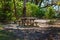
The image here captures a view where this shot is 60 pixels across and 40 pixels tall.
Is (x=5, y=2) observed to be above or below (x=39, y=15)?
above

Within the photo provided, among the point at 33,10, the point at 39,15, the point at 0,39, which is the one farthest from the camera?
the point at 39,15

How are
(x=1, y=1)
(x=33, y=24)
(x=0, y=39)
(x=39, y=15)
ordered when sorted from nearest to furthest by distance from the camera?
(x=0, y=39), (x=33, y=24), (x=1, y=1), (x=39, y=15)

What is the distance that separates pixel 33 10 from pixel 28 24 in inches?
355

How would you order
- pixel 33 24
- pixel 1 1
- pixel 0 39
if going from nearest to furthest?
pixel 0 39, pixel 33 24, pixel 1 1

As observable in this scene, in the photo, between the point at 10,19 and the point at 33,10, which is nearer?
the point at 10,19

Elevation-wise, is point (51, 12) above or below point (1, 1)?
below

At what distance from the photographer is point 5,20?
20.2 meters

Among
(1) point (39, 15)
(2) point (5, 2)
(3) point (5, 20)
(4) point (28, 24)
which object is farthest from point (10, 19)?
(1) point (39, 15)

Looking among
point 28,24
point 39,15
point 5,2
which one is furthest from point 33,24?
point 39,15

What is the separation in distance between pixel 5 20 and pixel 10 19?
523mm

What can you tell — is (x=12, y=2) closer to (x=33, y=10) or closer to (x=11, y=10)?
(x=11, y=10)

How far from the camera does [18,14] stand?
74.7 ft

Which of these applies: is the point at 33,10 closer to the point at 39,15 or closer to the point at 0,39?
the point at 39,15

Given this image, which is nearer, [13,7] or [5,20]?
[5,20]
